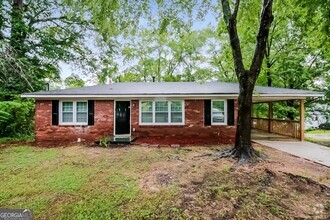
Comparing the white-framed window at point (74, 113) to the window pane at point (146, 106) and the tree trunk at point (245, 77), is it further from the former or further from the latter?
the tree trunk at point (245, 77)

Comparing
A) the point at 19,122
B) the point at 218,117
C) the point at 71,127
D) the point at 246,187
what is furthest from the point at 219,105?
the point at 19,122

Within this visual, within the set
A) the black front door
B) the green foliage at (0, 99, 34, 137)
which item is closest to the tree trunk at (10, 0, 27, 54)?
the green foliage at (0, 99, 34, 137)

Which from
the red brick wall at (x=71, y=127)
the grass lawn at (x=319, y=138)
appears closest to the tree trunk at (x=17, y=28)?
the red brick wall at (x=71, y=127)

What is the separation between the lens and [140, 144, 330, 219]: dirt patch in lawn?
4270mm

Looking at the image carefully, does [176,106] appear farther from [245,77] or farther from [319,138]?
[319,138]

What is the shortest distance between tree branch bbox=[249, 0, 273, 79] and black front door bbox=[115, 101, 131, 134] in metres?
7.07

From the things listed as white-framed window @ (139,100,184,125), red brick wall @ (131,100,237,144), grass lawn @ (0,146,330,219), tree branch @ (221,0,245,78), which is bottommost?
grass lawn @ (0,146,330,219)

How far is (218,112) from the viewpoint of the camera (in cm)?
1166

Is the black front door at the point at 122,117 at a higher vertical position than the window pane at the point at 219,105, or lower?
lower

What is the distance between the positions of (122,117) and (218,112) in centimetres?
534

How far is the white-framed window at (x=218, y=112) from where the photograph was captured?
37.9ft

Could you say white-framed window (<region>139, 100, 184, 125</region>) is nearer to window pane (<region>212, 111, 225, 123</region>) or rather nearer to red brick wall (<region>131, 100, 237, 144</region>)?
red brick wall (<region>131, 100, 237, 144</region>)

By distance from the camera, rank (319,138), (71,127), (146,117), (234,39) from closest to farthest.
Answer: (234,39), (71,127), (146,117), (319,138)

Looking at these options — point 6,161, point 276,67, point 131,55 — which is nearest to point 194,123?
point 6,161
